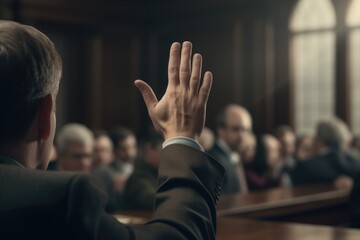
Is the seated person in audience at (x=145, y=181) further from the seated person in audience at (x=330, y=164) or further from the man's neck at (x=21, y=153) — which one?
the man's neck at (x=21, y=153)

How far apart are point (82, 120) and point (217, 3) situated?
308cm

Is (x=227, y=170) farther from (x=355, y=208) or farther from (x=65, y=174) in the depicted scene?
(x=65, y=174)

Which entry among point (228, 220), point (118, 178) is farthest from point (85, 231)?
point (118, 178)

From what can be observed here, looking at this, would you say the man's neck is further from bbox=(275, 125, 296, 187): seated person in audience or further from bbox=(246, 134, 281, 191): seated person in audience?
bbox=(275, 125, 296, 187): seated person in audience

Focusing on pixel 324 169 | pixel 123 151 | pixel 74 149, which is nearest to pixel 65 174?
pixel 74 149

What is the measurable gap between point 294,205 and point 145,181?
112cm

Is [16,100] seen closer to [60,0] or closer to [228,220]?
[228,220]

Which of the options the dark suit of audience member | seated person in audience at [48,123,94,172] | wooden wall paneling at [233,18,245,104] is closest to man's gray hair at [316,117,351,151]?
seated person in audience at [48,123,94,172]

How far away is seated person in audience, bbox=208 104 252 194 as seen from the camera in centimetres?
587

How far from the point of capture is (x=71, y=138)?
17.0 feet

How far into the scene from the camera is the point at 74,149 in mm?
5121

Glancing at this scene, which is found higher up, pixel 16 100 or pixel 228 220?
pixel 16 100

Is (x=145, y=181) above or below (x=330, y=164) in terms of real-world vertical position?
above

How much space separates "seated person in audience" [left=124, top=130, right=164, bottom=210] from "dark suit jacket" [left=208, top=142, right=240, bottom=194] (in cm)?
81
